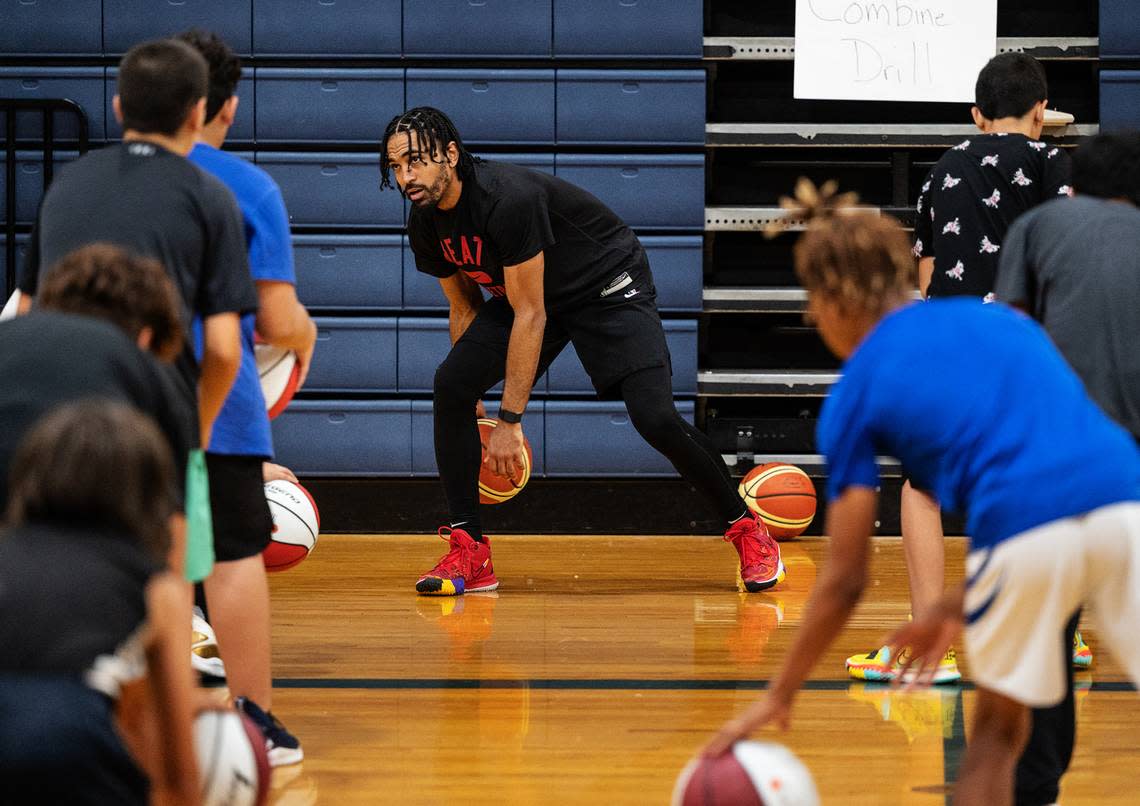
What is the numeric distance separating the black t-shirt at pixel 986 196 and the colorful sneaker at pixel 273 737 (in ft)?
5.53

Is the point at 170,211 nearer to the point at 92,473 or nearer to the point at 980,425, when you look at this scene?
the point at 92,473

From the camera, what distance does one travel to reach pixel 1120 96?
5.85 meters

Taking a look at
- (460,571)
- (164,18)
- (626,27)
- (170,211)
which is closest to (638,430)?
(460,571)

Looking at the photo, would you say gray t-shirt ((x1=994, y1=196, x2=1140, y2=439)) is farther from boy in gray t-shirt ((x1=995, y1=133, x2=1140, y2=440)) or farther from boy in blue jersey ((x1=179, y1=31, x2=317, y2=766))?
boy in blue jersey ((x1=179, y1=31, x2=317, y2=766))

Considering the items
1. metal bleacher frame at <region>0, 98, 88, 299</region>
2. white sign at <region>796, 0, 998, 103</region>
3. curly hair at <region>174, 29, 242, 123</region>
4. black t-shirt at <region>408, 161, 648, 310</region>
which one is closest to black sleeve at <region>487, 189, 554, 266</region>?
black t-shirt at <region>408, 161, 648, 310</region>

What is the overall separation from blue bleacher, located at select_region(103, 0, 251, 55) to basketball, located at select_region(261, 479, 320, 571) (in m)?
2.77

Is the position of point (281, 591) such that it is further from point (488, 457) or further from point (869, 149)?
point (869, 149)

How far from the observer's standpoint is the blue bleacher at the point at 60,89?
5.85 m

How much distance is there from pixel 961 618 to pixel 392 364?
4270mm

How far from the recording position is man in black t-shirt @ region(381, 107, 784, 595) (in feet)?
13.6

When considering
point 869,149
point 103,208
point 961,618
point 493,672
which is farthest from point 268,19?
point 961,618

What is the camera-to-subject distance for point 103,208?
2.10 metres

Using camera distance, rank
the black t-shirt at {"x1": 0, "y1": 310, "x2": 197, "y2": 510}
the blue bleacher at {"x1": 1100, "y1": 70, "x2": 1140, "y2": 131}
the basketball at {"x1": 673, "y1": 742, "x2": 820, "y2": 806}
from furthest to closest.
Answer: the blue bleacher at {"x1": 1100, "y1": 70, "x2": 1140, "y2": 131}, the basketball at {"x1": 673, "y1": 742, "x2": 820, "y2": 806}, the black t-shirt at {"x1": 0, "y1": 310, "x2": 197, "y2": 510}

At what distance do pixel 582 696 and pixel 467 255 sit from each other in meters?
1.59
